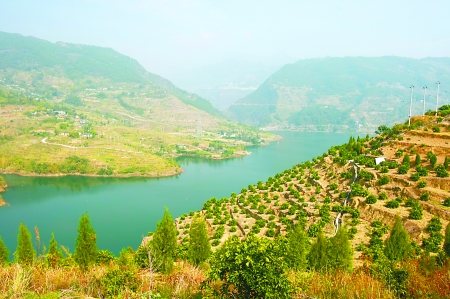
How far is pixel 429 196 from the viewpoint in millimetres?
10539

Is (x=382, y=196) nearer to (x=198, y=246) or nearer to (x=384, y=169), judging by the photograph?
(x=384, y=169)

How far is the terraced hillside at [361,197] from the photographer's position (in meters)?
10.3

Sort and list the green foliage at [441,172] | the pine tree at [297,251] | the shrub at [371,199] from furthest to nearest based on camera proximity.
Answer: the shrub at [371,199] → the green foliage at [441,172] → the pine tree at [297,251]

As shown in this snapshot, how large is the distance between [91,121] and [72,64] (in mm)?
67494

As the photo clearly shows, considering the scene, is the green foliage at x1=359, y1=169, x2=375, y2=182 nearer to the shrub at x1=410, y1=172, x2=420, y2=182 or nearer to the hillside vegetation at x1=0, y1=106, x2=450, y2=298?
the hillside vegetation at x1=0, y1=106, x2=450, y2=298

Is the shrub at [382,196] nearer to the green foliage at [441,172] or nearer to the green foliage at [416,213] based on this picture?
the green foliage at [416,213]

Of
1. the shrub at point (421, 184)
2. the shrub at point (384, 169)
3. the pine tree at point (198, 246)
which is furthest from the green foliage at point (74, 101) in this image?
the shrub at point (421, 184)

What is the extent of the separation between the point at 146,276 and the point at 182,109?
85.1 metres

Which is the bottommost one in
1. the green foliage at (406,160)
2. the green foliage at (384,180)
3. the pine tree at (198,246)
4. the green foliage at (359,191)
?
the pine tree at (198,246)

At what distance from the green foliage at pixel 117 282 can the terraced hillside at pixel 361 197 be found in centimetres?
625

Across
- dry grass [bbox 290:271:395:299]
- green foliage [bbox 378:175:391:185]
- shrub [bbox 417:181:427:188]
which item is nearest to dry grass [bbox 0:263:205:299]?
dry grass [bbox 290:271:395:299]

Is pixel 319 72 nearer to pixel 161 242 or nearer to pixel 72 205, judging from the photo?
pixel 72 205

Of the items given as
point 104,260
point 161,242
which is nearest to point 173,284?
point 161,242

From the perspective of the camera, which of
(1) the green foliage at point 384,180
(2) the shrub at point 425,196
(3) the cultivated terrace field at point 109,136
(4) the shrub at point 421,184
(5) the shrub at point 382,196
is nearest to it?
(2) the shrub at point 425,196
